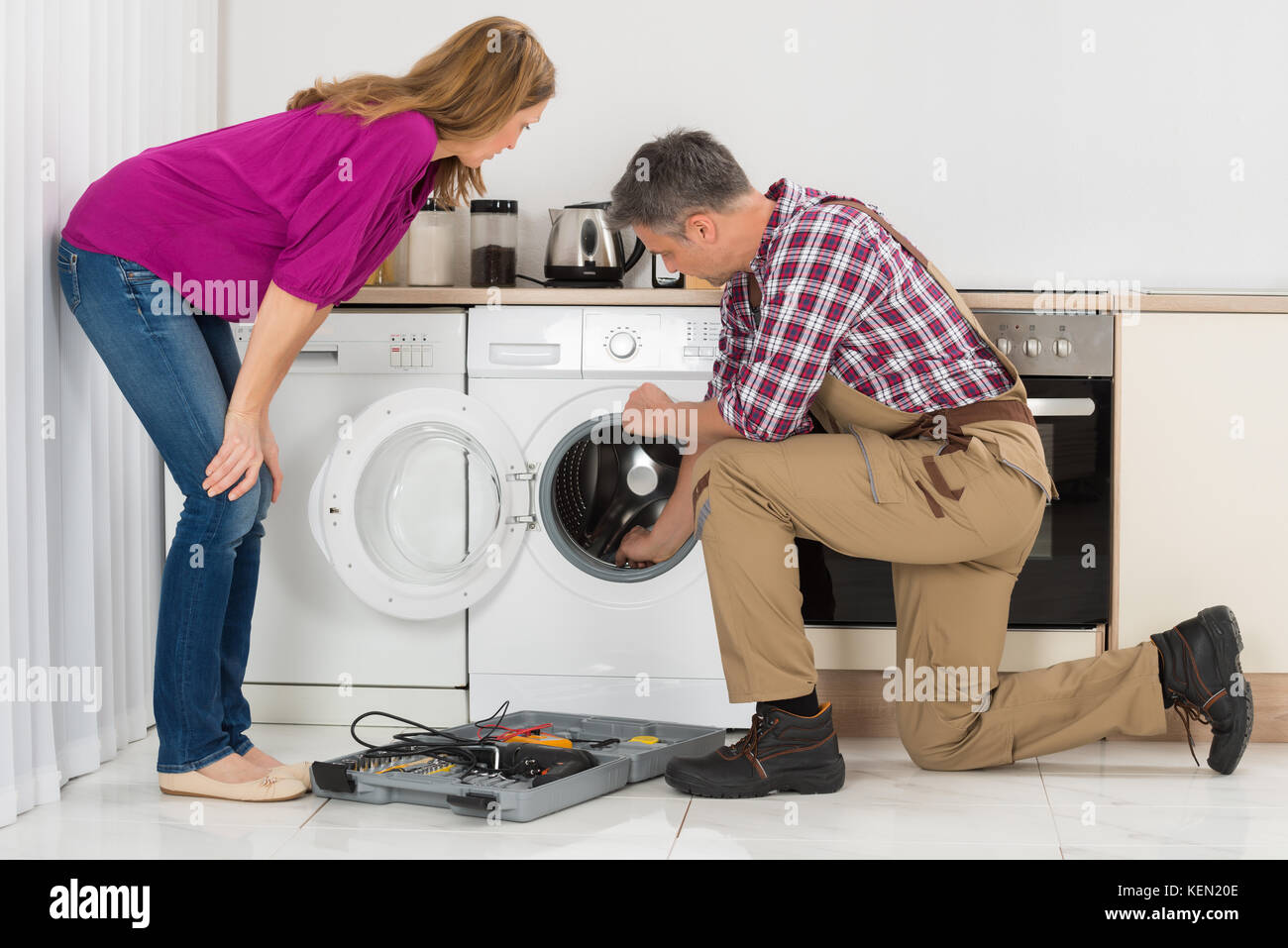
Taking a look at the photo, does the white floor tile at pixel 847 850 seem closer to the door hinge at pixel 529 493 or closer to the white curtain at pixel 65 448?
the door hinge at pixel 529 493

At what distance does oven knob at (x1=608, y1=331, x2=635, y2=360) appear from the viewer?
2.50 meters

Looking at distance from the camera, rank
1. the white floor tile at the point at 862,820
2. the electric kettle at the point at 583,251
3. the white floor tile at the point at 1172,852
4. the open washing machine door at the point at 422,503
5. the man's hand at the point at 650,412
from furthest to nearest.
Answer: the electric kettle at the point at 583,251 < the open washing machine door at the point at 422,503 < the man's hand at the point at 650,412 < the white floor tile at the point at 862,820 < the white floor tile at the point at 1172,852

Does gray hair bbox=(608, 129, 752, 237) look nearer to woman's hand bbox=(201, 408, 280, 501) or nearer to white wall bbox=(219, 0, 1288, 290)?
woman's hand bbox=(201, 408, 280, 501)

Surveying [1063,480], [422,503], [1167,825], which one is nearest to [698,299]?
[422,503]

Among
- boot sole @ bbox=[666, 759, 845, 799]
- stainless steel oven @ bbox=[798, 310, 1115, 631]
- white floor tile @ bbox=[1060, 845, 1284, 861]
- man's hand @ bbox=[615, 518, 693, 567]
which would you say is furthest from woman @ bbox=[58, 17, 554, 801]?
white floor tile @ bbox=[1060, 845, 1284, 861]

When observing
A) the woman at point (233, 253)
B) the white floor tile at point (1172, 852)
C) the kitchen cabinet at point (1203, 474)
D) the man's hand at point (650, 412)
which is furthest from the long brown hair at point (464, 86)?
the white floor tile at point (1172, 852)

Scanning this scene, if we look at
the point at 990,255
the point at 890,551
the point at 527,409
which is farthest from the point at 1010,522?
the point at 990,255

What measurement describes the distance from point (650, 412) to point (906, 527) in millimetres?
517

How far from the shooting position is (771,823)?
75.7 inches

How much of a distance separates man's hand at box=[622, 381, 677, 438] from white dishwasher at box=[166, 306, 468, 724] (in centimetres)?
42

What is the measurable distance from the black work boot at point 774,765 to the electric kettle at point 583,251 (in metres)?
1.16

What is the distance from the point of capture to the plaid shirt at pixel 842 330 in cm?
193

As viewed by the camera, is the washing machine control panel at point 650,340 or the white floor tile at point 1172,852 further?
the washing machine control panel at point 650,340

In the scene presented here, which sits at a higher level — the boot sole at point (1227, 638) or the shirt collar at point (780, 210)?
the shirt collar at point (780, 210)
